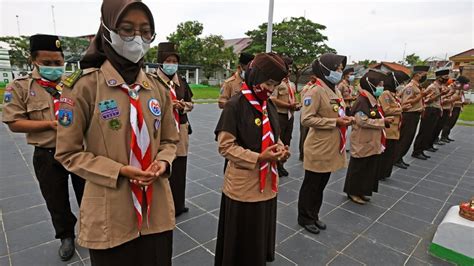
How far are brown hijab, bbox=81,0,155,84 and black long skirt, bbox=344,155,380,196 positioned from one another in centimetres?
361

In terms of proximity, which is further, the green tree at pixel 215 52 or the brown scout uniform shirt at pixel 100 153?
the green tree at pixel 215 52

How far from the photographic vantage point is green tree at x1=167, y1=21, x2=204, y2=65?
3362 cm

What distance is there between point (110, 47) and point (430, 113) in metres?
7.54

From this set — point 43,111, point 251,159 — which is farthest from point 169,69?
point 251,159

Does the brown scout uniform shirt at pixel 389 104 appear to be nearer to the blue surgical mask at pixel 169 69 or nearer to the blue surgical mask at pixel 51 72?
the blue surgical mask at pixel 169 69

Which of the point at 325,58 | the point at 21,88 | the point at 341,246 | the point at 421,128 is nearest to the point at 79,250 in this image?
the point at 21,88

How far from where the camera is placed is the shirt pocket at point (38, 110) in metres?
2.39

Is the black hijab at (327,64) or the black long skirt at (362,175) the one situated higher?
the black hijab at (327,64)

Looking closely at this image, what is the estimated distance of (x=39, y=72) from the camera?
246 cm

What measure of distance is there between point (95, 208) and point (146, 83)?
0.73m

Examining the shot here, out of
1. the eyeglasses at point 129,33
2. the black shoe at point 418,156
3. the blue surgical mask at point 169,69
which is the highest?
the eyeglasses at point 129,33

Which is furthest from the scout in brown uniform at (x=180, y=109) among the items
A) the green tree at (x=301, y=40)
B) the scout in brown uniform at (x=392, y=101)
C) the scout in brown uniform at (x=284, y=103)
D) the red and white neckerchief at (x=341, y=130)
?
the green tree at (x=301, y=40)

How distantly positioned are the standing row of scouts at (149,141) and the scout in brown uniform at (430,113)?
342 centimetres

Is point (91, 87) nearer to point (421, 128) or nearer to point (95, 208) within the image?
point (95, 208)
